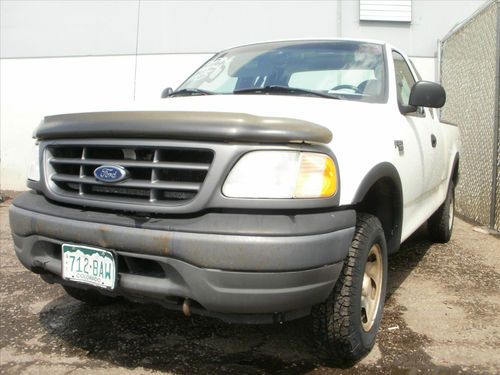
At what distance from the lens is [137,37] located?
7.88 meters

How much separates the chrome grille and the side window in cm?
Answer: 168

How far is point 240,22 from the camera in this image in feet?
25.7

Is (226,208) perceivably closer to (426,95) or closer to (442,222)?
(426,95)

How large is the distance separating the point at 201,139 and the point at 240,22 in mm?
6318

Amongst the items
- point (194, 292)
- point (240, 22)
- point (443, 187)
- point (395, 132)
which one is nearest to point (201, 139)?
point (194, 292)

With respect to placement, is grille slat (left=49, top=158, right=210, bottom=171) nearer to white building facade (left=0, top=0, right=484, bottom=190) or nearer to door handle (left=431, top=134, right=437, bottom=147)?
→ door handle (left=431, top=134, right=437, bottom=147)

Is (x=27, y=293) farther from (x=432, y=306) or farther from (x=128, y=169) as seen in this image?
(x=432, y=306)

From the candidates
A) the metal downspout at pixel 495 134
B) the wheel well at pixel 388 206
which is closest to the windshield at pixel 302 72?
the wheel well at pixel 388 206

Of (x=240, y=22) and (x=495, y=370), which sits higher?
(x=240, y=22)

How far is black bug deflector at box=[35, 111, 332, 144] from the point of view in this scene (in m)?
1.96

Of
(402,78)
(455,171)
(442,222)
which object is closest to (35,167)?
(402,78)

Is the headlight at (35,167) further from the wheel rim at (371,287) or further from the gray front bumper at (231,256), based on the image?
the wheel rim at (371,287)

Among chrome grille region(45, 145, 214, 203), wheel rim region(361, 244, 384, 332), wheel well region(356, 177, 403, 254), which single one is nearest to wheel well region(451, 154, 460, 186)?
wheel well region(356, 177, 403, 254)

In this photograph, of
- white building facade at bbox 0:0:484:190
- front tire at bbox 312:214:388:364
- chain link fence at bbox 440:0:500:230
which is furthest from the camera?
white building facade at bbox 0:0:484:190
